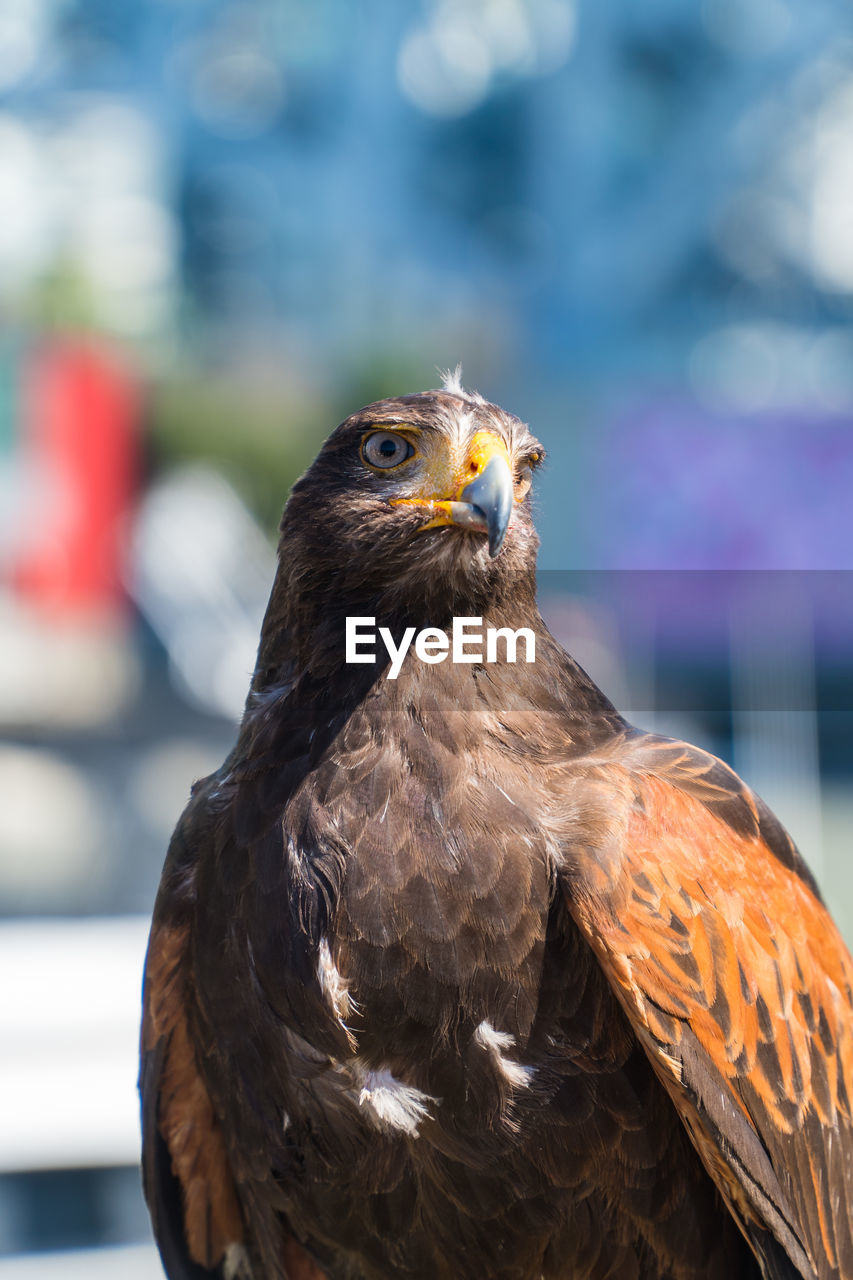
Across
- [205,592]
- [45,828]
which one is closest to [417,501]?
[45,828]

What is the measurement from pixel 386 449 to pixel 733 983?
1.11 m

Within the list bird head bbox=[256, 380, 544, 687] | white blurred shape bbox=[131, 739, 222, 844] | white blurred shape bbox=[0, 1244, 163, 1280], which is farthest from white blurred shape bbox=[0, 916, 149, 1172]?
bird head bbox=[256, 380, 544, 687]

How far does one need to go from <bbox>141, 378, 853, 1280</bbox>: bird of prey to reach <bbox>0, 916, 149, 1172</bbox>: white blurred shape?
3213mm

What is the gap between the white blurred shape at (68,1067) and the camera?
17.0 ft

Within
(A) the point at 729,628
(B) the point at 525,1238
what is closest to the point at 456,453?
(B) the point at 525,1238

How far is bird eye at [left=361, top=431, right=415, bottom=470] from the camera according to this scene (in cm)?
215

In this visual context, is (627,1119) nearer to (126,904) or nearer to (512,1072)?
(512,1072)

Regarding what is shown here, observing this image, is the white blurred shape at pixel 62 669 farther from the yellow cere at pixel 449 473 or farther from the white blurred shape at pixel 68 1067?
the yellow cere at pixel 449 473

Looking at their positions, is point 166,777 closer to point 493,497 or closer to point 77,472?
point 77,472

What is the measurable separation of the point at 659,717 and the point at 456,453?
5266mm

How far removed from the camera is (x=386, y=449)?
85.4 inches

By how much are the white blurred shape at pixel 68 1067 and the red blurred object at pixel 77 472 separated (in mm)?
4480

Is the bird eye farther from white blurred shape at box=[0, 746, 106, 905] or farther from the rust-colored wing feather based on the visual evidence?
white blurred shape at box=[0, 746, 106, 905]

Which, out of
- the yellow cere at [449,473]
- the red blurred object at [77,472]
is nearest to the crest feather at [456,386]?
the yellow cere at [449,473]
